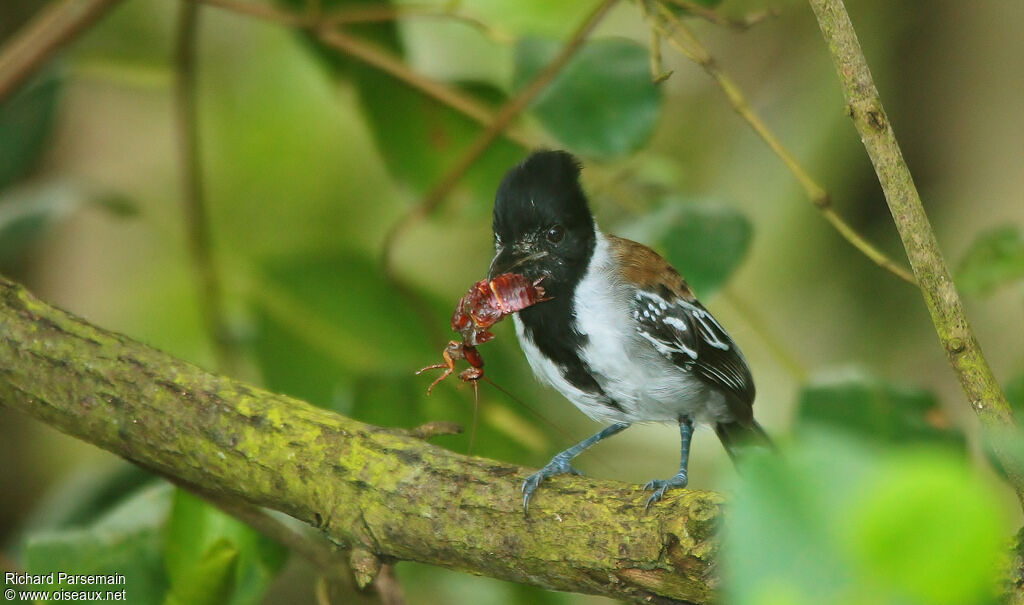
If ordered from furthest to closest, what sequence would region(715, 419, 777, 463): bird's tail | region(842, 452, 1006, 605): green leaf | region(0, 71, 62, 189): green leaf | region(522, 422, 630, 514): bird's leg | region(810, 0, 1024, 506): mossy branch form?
region(0, 71, 62, 189): green leaf → region(715, 419, 777, 463): bird's tail → region(522, 422, 630, 514): bird's leg → region(810, 0, 1024, 506): mossy branch → region(842, 452, 1006, 605): green leaf

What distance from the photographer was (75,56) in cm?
354

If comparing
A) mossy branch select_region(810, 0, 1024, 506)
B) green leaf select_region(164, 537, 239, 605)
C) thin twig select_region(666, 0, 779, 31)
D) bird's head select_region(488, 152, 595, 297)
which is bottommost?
green leaf select_region(164, 537, 239, 605)

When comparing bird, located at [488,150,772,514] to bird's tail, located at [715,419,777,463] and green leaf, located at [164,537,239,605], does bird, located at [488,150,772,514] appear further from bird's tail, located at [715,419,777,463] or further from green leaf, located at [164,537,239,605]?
green leaf, located at [164,537,239,605]

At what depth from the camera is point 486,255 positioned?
466 cm

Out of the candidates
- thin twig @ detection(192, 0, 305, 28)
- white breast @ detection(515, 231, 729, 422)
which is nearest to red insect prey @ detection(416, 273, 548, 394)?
white breast @ detection(515, 231, 729, 422)

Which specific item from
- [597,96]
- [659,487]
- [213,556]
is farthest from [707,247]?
[213,556]

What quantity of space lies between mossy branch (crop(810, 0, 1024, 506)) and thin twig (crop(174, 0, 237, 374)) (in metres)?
2.18

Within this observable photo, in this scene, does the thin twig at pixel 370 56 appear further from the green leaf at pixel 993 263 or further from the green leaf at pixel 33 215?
the green leaf at pixel 993 263

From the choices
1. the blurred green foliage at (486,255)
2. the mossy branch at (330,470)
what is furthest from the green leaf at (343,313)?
the mossy branch at (330,470)

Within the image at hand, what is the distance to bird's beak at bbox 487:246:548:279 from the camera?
7.64ft

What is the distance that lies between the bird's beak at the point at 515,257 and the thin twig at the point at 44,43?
4.12ft

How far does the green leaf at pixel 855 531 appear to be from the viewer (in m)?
0.52

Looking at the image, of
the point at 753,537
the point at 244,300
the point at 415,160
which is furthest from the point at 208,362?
the point at 753,537

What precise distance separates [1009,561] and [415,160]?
7.08 feet
